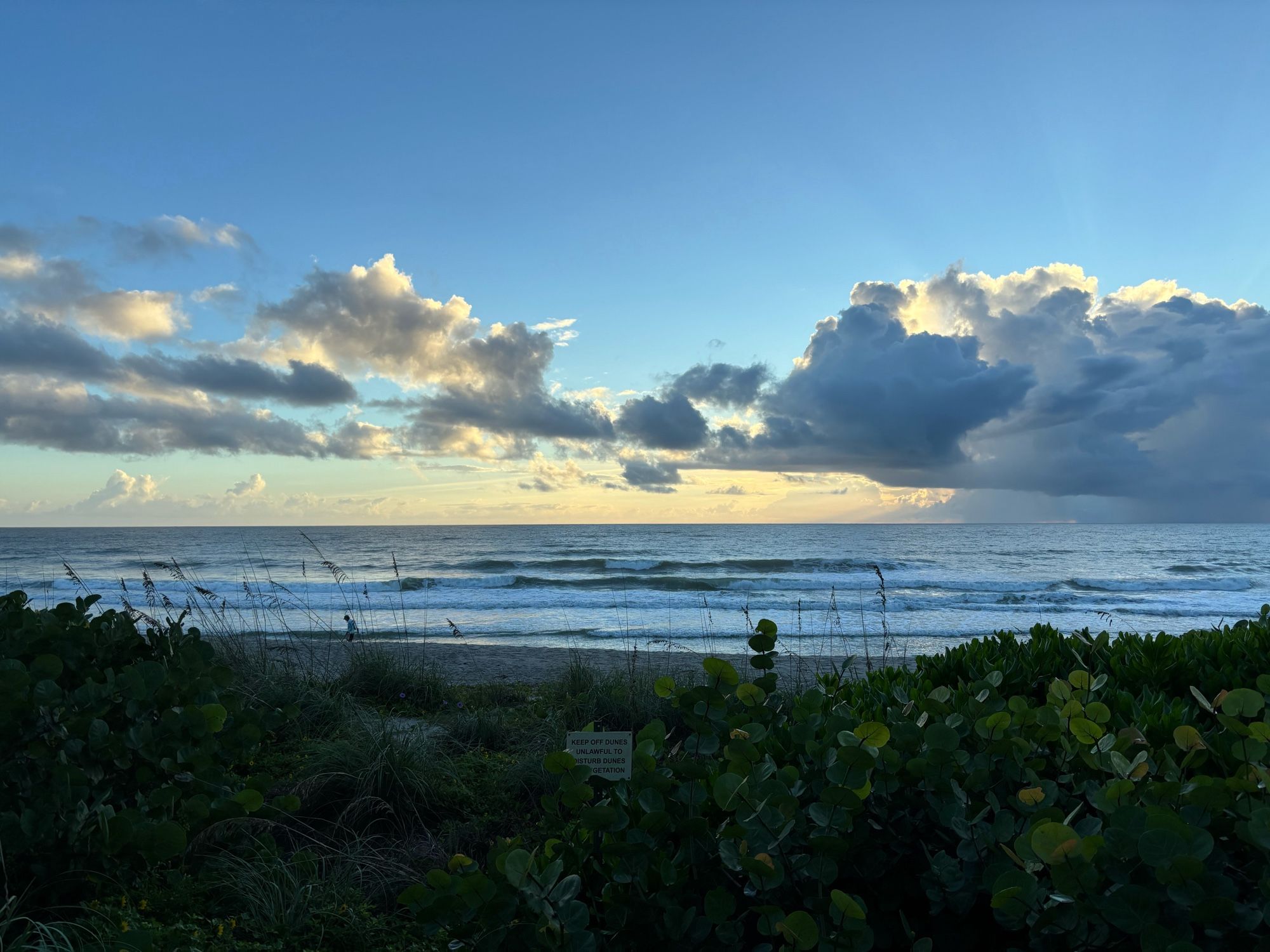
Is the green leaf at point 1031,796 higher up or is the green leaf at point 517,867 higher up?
the green leaf at point 1031,796

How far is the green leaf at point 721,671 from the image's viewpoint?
6.13ft

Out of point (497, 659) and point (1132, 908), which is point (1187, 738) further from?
point (497, 659)

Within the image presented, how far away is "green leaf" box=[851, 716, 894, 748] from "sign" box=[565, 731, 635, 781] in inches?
38.4

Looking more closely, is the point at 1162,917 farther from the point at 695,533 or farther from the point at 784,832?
the point at 695,533

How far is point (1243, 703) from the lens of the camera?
1.55 meters

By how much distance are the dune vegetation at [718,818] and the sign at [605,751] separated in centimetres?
22

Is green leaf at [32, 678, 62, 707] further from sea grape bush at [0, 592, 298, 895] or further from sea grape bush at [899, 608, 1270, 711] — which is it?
sea grape bush at [899, 608, 1270, 711]

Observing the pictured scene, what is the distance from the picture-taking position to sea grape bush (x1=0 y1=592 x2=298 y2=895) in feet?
7.61

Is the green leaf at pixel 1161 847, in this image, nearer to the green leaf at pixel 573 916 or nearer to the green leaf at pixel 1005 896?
the green leaf at pixel 1005 896

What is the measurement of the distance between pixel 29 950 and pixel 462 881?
1.44 metres

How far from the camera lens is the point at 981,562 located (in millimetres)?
35719

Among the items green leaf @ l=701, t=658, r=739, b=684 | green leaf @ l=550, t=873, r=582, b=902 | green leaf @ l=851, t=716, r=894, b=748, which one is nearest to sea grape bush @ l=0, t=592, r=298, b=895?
green leaf @ l=550, t=873, r=582, b=902

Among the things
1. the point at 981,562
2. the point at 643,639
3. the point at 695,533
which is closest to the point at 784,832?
the point at 643,639

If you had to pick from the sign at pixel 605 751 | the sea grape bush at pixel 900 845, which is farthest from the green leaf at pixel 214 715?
the sea grape bush at pixel 900 845
